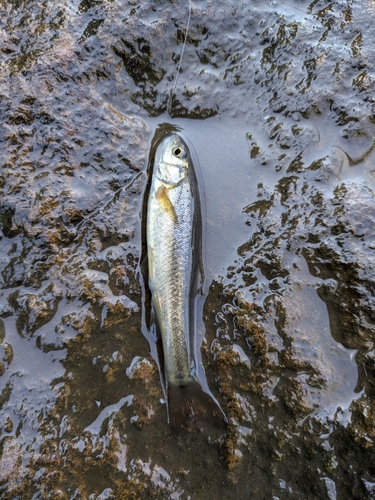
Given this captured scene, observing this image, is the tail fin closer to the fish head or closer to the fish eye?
the fish head

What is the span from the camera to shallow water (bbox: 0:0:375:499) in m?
2.36

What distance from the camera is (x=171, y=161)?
9.61ft

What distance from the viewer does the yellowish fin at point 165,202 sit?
9.18 feet

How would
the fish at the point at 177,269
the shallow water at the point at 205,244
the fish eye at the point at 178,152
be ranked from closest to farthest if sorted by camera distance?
the shallow water at the point at 205,244 < the fish at the point at 177,269 < the fish eye at the point at 178,152

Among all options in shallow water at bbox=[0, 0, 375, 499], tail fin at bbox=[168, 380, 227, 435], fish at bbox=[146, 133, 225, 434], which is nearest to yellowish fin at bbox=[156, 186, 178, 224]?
fish at bbox=[146, 133, 225, 434]

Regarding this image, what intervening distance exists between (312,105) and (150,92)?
4.43 feet

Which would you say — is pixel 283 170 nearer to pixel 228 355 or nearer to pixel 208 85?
pixel 208 85

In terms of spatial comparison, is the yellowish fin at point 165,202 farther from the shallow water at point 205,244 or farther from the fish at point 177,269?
the shallow water at point 205,244

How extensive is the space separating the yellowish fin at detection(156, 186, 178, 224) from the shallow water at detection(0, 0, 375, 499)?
0.61ft

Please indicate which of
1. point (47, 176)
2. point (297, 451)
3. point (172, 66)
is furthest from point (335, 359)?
point (172, 66)

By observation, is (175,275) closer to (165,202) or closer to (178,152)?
(165,202)

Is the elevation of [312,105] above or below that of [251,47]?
below

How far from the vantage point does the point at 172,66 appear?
10.6ft

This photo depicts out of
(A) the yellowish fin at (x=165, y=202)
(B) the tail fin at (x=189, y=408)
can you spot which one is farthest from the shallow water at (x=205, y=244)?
(A) the yellowish fin at (x=165, y=202)
